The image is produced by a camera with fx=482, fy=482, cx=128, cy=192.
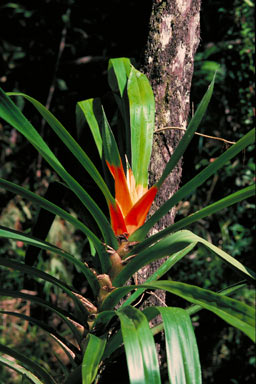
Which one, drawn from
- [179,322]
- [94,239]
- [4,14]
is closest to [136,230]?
[94,239]

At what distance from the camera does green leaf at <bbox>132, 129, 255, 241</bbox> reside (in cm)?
70

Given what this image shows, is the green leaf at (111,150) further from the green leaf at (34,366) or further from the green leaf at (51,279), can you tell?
the green leaf at (34,366)

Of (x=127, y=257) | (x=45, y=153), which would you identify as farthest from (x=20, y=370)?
(x=45, y=153)

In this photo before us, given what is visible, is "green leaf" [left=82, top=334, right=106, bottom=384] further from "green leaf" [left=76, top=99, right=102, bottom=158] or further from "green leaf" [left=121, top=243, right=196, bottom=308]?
"green leaf" [left=76, top=99, right=102, bottom=158]

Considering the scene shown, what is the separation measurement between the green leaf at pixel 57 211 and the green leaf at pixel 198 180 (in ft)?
0.19

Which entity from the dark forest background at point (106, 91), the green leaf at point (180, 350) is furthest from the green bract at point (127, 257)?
the dark forest background at point (106, 91)

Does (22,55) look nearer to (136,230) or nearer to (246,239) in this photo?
(246,239)

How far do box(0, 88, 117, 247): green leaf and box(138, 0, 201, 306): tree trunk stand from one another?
0.24 meters

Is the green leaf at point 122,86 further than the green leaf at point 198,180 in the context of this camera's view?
Yes

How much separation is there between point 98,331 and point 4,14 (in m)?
2.02

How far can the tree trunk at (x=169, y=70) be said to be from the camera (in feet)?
3.24

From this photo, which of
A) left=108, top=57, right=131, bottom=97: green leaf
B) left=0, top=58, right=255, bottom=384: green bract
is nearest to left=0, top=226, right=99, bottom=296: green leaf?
left=0, top=58, right=255, bottom=384: green bract

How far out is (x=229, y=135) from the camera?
2.17m

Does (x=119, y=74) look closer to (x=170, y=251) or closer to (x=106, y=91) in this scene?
(x=170, y=251)
